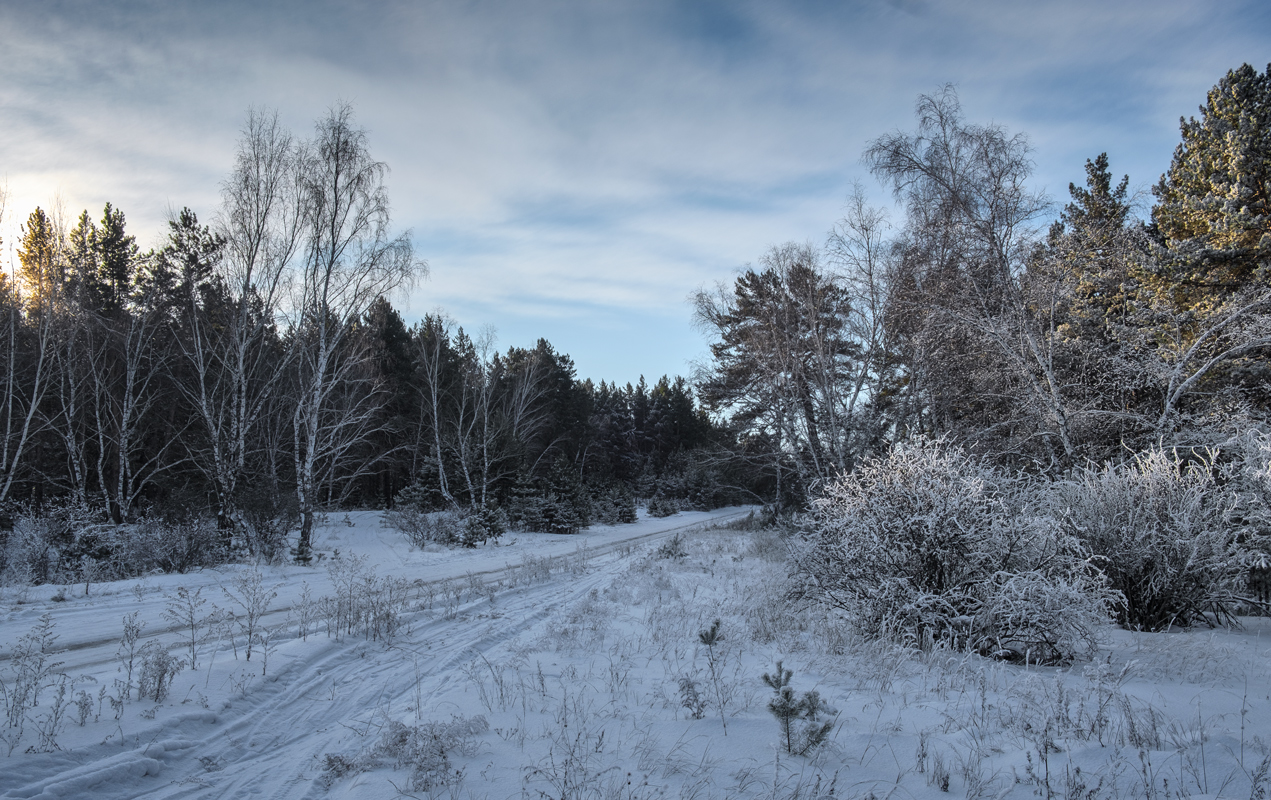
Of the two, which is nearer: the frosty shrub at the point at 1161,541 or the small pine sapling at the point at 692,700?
the small pine sapling at the point at 692,700

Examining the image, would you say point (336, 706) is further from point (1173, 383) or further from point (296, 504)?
point (1173, 383)

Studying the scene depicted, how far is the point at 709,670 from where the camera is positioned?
5.14 metres

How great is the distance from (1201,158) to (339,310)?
78.1 ft

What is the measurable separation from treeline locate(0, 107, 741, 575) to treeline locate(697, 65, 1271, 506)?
3.68 m

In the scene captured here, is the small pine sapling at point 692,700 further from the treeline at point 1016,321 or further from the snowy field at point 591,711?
the treeline at point 1016,321

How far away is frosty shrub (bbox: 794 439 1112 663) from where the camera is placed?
542cm

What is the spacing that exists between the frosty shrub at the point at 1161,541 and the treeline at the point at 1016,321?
7.11 ft

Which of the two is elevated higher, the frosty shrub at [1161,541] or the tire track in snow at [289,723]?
the frosty shrub at [1161,541]

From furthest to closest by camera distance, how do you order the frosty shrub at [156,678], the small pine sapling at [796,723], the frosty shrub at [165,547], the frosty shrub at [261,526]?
the frosty shrub at [261,526], the frosty shrub at [165,547], the frosty shrub at [156,678], the small pine sapling at [796,723]

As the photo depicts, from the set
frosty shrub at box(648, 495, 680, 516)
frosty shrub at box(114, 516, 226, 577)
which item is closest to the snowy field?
frosty shrub at box(114, 516, 226, 577)

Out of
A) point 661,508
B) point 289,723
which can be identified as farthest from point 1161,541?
point 661,508

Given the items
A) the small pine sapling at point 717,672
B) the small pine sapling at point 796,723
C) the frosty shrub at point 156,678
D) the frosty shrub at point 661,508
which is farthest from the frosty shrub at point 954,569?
the frosty shrub at point 661,508

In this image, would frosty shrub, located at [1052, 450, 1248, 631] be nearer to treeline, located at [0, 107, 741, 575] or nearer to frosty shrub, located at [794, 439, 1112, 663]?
frosty shrub, located at [794, 439, 1112, 663]

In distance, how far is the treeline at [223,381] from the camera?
46.3 feet
